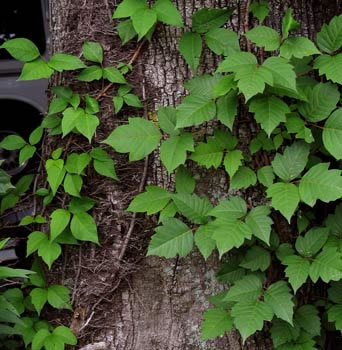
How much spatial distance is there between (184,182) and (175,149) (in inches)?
6.3

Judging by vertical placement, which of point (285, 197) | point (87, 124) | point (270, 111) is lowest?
point (285, 197)

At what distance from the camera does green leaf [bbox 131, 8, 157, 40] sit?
6.41 feet

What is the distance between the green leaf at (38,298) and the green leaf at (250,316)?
76 centimetres

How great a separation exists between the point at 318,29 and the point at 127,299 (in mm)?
1257

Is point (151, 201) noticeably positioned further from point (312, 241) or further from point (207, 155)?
point (312, 241)

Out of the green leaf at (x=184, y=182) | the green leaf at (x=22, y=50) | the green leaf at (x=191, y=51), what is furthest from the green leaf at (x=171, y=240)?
the green leaf at (x=22, y=50)

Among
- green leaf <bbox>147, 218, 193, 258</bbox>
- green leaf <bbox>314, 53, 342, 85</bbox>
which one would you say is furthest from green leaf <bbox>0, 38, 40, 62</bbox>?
green leaf <bbox>314, 53, 342, 85</bbox>

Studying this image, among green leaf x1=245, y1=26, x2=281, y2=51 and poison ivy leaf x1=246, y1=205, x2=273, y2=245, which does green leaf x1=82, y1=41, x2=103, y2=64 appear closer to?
green leaf x1=245, y1=26, x2=281, y2=51

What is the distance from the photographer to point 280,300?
197 centimetres

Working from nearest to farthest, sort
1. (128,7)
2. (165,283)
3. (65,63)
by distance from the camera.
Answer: (128,7) → (65,63) → (165,283)

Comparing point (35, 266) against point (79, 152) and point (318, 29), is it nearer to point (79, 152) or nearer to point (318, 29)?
point (79, 152)

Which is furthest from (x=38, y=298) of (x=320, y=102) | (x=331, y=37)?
(x=331, y=37)

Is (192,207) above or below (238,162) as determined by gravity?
below

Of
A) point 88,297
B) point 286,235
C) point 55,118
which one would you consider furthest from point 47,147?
point 286,235
